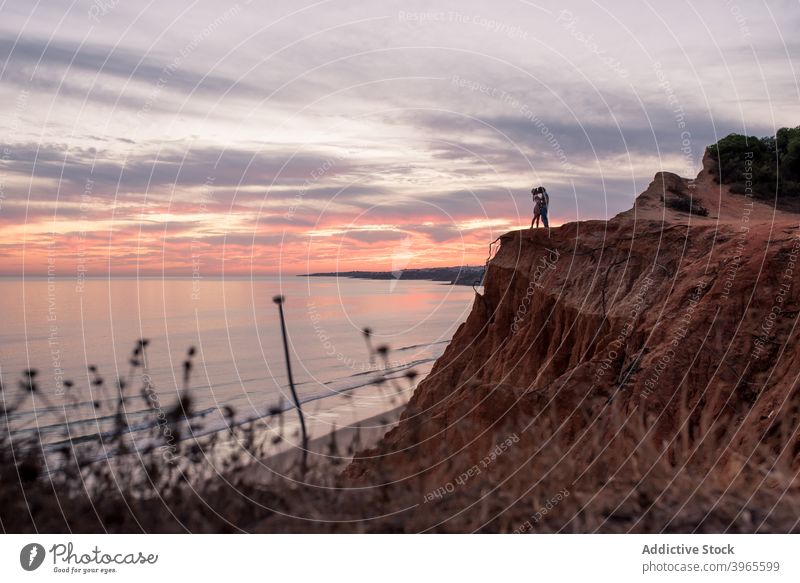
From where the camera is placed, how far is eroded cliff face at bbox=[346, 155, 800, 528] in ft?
37.5

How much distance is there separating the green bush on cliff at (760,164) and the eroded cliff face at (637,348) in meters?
12.5

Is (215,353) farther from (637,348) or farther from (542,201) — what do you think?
(637,348)

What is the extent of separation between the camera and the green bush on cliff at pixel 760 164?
3294 cm

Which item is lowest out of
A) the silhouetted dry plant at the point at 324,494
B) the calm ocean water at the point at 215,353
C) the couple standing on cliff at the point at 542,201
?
the calm ocean water at the point at 215,353

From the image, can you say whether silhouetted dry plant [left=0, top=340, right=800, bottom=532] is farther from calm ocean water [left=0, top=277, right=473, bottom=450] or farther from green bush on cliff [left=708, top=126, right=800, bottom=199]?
green bush on cliff [left=708, top=126, right=800, bottom=199]

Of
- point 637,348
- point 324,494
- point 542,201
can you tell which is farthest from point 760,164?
point 324,494

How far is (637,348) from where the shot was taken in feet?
48.2

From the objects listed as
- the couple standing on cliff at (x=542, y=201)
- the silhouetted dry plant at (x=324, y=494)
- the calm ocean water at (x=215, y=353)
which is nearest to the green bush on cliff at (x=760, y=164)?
the couple standing on cliff at (x=542, y=201)

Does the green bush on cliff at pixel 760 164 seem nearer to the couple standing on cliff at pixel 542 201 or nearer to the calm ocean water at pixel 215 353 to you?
the couple standing on cliff at pixel 542 201

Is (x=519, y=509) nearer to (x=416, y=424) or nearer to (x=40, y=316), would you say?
(x=416, y=424)

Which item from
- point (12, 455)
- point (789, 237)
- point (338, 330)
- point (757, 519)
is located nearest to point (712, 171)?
point (789, 237)

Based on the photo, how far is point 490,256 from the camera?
25062 mm

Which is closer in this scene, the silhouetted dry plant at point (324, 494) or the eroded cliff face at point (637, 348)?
the silhouetted dry plant at point (324, 494)

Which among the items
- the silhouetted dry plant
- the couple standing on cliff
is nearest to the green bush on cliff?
the couple standing on cliff
